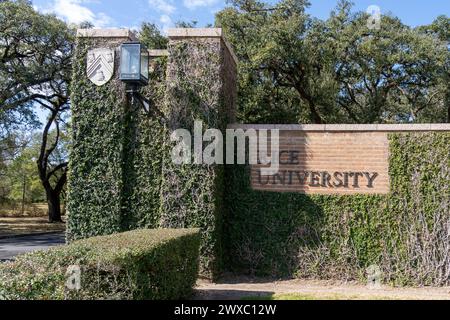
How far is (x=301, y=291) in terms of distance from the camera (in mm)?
7285

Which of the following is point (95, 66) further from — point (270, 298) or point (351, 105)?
point (351, 105)

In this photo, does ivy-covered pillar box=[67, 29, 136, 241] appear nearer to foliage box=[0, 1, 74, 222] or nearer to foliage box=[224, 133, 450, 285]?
foliage box=[224, 133, 450, 285]

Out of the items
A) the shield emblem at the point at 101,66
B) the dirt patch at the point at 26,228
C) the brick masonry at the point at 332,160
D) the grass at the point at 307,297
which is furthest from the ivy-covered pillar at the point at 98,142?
the dirt patch at the point at 26,228

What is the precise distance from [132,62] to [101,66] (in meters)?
0.94

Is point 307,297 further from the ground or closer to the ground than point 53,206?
further from the ground

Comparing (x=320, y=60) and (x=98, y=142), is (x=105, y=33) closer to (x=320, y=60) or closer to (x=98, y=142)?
(x=98, y=142)

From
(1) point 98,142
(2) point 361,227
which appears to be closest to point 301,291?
(2) point 361,227

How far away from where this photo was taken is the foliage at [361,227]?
7.81 meters

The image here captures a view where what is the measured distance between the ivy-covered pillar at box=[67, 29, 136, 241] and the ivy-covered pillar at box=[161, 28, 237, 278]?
921 mm

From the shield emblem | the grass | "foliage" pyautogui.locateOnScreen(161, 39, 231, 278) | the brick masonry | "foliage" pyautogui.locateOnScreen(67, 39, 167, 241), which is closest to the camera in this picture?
the grass

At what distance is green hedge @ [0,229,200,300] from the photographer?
385cm

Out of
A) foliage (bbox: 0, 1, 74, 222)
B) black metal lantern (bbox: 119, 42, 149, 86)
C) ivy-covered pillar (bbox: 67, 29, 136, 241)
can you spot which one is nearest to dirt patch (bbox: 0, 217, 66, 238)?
foliage (bbox: 0, 1, 74, 222)
